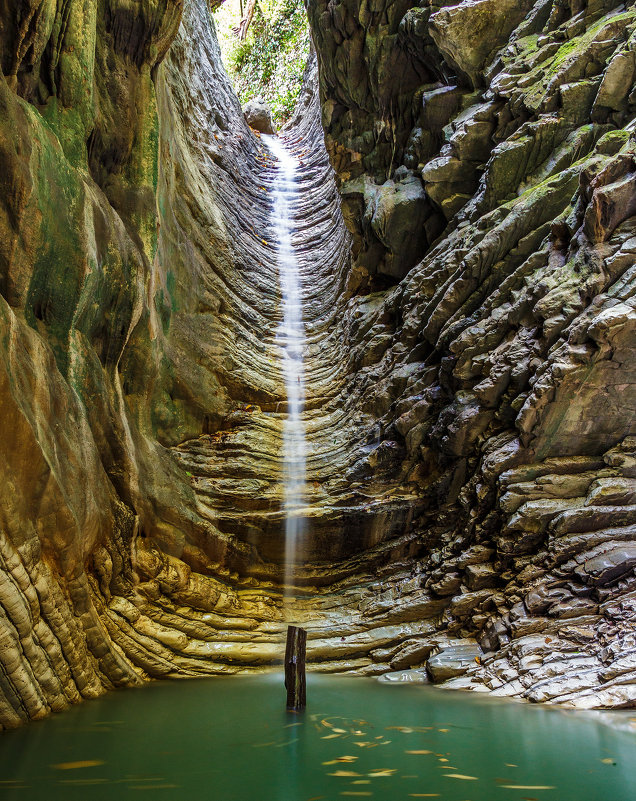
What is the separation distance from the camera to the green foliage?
94.1 ft

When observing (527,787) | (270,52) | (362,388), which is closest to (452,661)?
(527,787)

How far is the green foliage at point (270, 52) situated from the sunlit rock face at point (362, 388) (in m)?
18.2

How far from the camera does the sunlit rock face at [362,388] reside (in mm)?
6035

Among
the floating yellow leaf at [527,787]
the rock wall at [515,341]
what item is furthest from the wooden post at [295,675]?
the floating yellow leaf at [527,787]

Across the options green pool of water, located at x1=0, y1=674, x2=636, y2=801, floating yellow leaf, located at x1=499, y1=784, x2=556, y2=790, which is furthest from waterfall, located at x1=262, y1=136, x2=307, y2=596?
floating yellow leaf, located at x1=499, y1=784, x2=556, y2=790

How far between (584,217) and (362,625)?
22.7 feet

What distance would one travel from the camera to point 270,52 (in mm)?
30469

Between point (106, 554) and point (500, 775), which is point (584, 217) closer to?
point (500, 775)

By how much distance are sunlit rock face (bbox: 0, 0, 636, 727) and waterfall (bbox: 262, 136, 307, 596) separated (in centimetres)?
27

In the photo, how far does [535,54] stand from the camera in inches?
411

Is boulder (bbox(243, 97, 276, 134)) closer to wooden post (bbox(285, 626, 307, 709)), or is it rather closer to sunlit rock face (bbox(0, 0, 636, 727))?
sunlit rock face (bbox(0, 0, 636, 727))

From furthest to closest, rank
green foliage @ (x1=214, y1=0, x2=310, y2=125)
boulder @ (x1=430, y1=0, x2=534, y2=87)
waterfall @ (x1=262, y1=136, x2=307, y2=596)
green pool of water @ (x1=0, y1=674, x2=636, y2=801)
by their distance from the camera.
Result: green foliage @ (x1=214, y1=0, x2=310, y2=125) < boulder @ (x1=430, y1=0, x2=534, y2=87) < waterfall @ (x1=262, y1=136, x2=307, y2=596) < green pool of water @ (x1=0, y1=674, x2=636, y2=801)

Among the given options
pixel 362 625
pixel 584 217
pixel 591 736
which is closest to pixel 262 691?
pixel 362 625

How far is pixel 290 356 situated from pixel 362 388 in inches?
119
